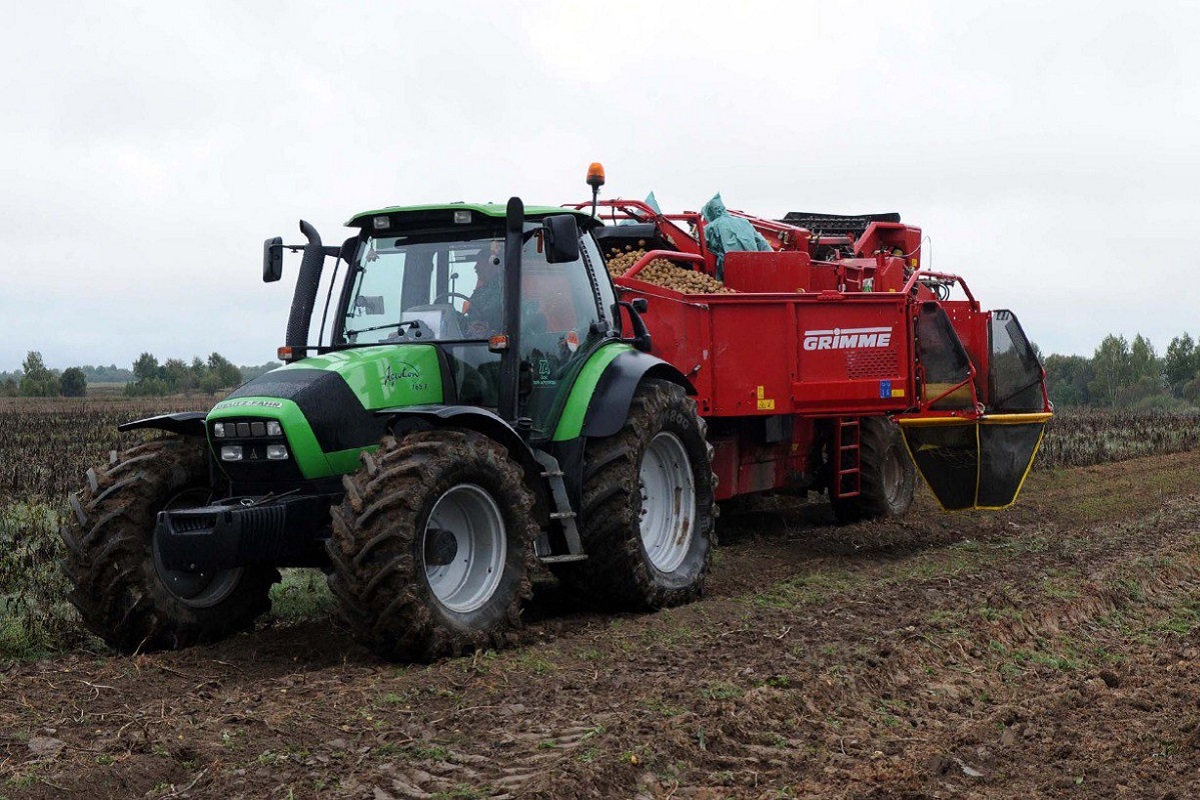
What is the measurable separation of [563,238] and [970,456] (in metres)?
5.12

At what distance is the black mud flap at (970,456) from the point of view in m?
10.7

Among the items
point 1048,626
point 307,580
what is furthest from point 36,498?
point 1048,626

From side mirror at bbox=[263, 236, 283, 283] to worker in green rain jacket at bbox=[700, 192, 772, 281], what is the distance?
486 centimetres

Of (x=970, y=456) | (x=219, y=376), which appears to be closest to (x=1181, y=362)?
(x=219, y=376)

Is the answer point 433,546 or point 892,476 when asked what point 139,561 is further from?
point 892,476

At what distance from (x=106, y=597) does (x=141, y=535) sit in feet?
1.15

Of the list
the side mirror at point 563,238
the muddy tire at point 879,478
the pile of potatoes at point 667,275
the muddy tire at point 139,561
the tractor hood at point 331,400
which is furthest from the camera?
the muddy tire at point 879,478

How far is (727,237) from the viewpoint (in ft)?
38.1

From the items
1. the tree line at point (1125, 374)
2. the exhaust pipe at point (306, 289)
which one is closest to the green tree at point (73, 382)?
the tree line at point (1125, 374)

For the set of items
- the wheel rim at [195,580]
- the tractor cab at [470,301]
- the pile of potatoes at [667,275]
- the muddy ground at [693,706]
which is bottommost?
the muddy ground at [693,706]

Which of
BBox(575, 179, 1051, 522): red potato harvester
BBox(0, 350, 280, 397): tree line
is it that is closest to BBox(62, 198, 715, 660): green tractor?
BBox(575, 179, 1051, 522): red potato harvester

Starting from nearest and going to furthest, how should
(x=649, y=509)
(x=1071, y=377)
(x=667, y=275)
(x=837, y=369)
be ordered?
(x=649, y=509) → (x=837, y=369) → (x=667, y=275) → (x=1071, y=377)

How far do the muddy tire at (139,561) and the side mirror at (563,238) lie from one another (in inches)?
86.5

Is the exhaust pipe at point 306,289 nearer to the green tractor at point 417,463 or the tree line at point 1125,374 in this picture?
the green tractor at point 417,463
